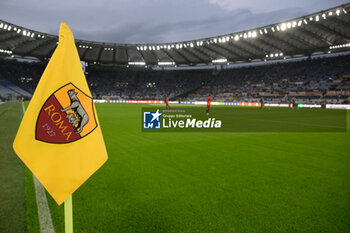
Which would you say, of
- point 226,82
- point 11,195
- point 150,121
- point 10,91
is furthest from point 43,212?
point 10,91

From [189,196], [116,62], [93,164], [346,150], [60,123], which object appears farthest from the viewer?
[116,62]

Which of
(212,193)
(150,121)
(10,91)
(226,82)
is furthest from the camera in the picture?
(226,82)

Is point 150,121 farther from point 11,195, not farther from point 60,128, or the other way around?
point 60,128

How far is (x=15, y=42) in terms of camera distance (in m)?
45.6

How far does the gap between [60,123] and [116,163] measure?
11.6ft

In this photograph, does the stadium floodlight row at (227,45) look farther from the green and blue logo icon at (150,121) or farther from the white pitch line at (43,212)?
the white pitch line at (43,212)

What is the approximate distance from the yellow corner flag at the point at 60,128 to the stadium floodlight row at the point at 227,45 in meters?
34.8

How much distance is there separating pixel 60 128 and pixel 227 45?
51.9 metres

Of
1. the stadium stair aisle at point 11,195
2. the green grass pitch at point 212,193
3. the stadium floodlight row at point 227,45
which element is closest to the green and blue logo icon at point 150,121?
the green grass pitch at point 212,193

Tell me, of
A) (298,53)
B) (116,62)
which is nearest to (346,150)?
(298,53)

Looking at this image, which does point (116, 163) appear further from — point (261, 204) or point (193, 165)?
point (261, 204)

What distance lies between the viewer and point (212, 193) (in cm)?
356

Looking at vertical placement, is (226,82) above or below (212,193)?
above

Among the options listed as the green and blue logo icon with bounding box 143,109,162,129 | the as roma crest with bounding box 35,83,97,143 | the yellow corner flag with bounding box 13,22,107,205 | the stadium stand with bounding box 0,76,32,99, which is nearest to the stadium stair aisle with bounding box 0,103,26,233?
the yellow corner flag with bounding box 13,22,107,205
